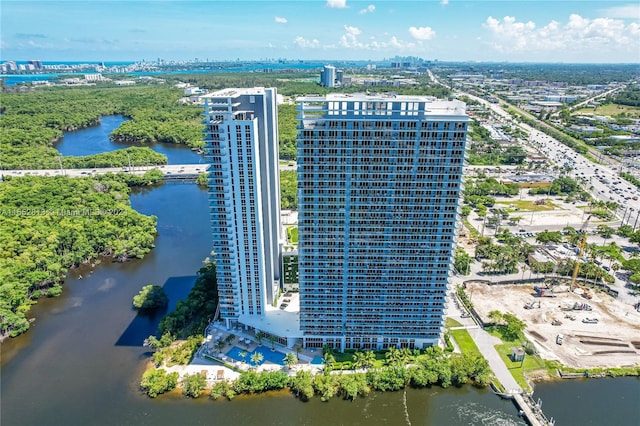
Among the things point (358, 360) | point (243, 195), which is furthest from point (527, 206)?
point (243, 195)

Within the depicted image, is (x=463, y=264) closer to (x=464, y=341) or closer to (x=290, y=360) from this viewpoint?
(x=464, y=341)

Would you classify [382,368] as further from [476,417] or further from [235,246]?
[235,246]

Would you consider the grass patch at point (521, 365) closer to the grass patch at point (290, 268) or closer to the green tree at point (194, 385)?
the grass patch at point (290, 268)

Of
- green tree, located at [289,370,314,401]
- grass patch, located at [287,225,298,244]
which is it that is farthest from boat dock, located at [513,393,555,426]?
grass patch, located at [287,225,298,244]

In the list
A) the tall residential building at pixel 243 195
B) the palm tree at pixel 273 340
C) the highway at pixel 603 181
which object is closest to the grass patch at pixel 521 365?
the palm tree at pixel 273 340

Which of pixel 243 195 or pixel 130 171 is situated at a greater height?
pixel 243 195

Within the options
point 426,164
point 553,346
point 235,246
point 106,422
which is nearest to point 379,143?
point 426,164
